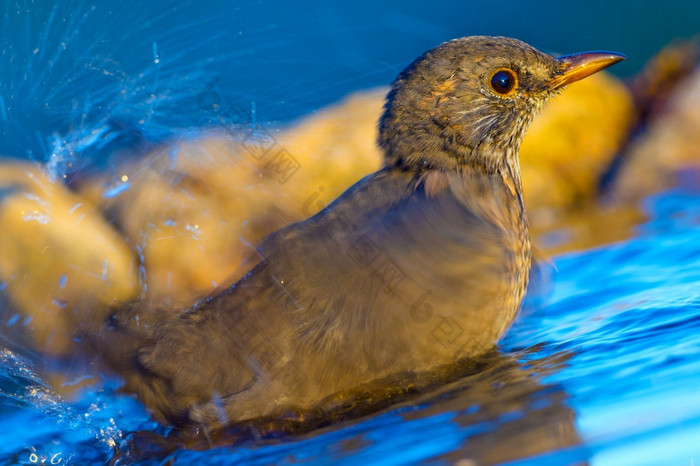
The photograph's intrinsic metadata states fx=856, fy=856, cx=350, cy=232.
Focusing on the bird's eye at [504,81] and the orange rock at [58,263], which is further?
the bird's eye at [504,81]

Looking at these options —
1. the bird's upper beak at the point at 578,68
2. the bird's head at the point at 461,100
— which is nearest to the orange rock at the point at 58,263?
the bird's head at the point at 461,100

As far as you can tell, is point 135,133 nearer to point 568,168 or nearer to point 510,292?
point 510,292

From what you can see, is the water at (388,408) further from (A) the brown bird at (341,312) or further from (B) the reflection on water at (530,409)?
→ (A) the brown bird at (341,312)

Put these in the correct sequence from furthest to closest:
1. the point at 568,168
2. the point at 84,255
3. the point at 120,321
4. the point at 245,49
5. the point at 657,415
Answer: the point at 568,168
the point at 245,49
the point at 84,255
the point at 120,321
the point at 657,415

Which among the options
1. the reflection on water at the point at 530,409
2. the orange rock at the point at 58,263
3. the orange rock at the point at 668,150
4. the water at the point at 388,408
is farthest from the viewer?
the orange rock at the point at 668,150

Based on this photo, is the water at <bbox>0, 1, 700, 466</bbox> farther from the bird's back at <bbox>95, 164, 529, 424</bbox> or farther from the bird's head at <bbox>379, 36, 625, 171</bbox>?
the bird's head at <bbox>379, 36, 625, 171</bbox>

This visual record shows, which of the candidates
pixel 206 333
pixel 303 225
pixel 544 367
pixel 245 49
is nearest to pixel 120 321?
pixel 206 333

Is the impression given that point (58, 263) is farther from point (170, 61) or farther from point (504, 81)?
point (504, 81)
